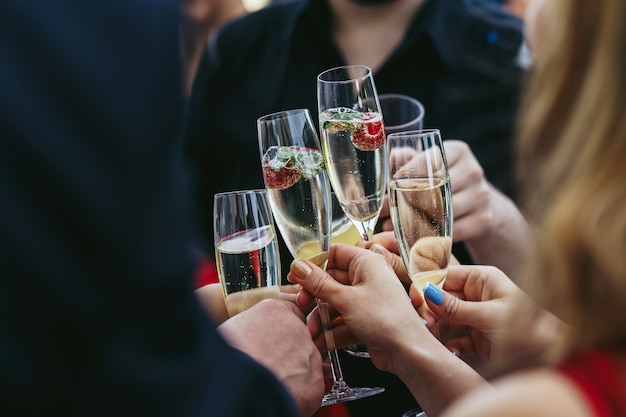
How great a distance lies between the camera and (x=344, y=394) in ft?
5.19

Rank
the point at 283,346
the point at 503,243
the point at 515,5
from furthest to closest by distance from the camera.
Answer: the point at 515,5 < the point at 503,243 < the point at 283,346

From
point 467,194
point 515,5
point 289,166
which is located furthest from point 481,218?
point 515,5

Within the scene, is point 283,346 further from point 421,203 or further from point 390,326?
point 421,203

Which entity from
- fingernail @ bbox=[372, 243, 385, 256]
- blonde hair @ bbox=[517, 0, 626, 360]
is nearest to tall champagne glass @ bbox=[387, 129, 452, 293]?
fingernail @ bbox=[372, 243, 385, 256]

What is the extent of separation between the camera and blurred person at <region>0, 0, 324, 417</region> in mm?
833

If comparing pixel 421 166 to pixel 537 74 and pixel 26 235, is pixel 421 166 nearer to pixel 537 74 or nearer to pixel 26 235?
pixel 537 74

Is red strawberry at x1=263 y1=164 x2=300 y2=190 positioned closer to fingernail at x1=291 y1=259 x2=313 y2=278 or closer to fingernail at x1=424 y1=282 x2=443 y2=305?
fingernail at x1=291 y1=259 x2=313 y2=278

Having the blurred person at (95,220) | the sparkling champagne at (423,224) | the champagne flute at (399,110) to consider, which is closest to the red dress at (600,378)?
the blurred person at (95,220)

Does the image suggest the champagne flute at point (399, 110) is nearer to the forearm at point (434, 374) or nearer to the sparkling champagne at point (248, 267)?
the sparkling champagne at point (248, 267)

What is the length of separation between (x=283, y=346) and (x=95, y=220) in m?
0.58

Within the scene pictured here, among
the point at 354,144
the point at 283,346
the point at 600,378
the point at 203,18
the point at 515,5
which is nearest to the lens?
the point at 600,378

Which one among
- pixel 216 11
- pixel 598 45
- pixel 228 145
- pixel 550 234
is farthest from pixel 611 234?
pixel 216 11

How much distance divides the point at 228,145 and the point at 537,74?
1.82 meters

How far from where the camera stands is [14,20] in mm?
829
